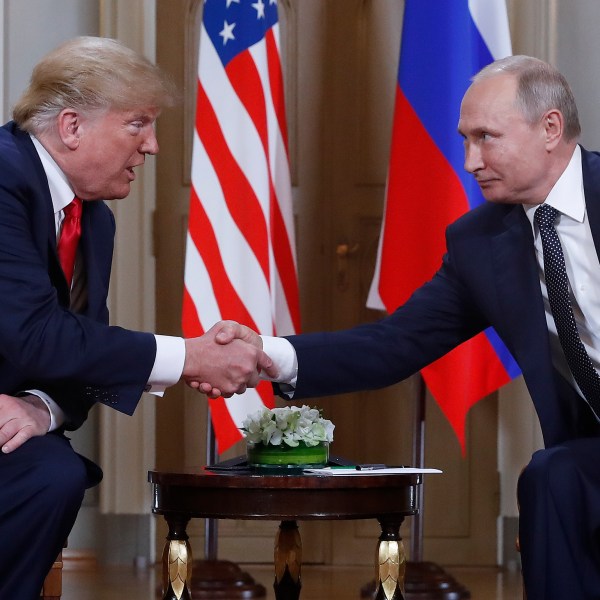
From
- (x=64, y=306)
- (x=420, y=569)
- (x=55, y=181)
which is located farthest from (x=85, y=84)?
(x=420, y=569)

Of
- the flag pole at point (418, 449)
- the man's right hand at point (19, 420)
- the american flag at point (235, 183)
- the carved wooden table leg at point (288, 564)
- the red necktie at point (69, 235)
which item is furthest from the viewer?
the flag pole at point (418, 449)

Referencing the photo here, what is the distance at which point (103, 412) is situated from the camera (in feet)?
14.9

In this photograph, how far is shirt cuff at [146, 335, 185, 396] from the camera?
2.50 m

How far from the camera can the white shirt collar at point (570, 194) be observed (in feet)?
8.44

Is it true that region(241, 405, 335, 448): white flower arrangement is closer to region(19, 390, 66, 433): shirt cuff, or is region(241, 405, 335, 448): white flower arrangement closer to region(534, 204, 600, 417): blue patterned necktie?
region(19, 390, 66, 433): shirt cuff

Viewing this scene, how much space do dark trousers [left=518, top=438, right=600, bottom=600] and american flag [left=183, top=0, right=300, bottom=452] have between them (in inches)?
70.4

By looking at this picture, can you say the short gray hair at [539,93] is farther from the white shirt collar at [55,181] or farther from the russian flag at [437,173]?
the russian flag at [437,173]

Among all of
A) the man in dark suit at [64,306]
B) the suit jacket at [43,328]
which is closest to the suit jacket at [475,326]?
the man in dark suit at [64,306]

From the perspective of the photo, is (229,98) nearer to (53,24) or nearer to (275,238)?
(275,238)

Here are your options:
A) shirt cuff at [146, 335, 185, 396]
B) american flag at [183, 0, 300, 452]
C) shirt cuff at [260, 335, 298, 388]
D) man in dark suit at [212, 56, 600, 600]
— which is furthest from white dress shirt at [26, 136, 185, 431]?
american flag at [183, 0, 300, 452]

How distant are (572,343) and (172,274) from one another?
2430 millimetres

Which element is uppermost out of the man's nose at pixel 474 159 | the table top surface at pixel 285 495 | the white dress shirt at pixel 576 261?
the man's nose at pixel 474 159

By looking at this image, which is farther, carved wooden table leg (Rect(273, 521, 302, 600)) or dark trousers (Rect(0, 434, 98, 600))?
carved wooden table leg (Rect(273, 521, 302, 600))

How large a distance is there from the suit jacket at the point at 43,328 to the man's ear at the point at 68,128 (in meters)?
0.07
